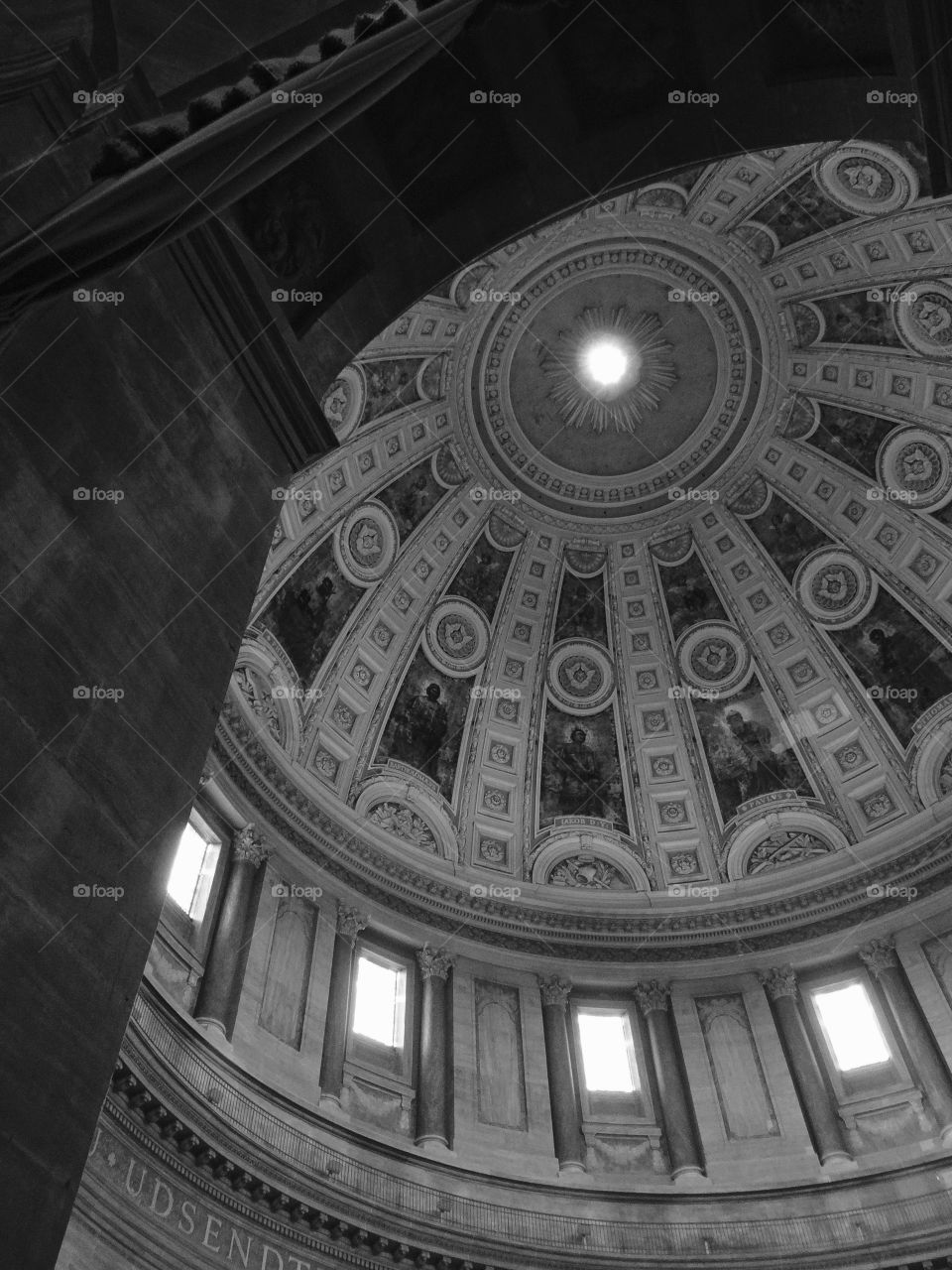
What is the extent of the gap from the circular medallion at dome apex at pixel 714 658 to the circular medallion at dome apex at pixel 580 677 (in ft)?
6.33

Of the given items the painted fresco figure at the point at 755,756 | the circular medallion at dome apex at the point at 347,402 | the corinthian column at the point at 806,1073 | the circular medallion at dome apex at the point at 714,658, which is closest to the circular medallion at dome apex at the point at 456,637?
the circular medallion at dome apex at the point at 714,658

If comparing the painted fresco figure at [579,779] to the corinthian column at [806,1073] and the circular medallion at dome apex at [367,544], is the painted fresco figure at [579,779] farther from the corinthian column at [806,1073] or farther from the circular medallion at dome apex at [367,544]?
the circular medallion at dome apex at [367,544]

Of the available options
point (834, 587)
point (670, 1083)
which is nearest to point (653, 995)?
point (670, 1083)

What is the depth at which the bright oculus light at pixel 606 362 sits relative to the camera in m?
27.0

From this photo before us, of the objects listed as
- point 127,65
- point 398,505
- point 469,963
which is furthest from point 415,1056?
point 127,65

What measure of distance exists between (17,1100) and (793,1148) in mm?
17412

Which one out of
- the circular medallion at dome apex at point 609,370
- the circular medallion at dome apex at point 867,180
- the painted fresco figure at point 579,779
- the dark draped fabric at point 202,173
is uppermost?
the circular medallion at dome apex at point 609,370

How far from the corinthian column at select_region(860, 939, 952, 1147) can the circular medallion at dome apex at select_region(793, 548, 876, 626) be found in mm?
8160

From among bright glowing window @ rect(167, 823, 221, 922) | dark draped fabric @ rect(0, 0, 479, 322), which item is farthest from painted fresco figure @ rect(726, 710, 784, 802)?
dark draped fabric @ rect(0, 0, 479, 322)

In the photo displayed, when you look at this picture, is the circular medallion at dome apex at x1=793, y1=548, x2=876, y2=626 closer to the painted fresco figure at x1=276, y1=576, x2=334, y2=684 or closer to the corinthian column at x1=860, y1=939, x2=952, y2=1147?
the corinthian column at x1=860, y1=939, x2=952, y2=1147

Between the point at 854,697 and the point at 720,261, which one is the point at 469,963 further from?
the point at 720,261

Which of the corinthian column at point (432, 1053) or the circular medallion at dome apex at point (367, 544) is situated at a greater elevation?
the circular medallion at dome apex at point (367, 544)

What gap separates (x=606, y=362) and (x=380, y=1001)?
639 inches

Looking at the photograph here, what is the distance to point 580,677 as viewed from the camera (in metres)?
27.2
